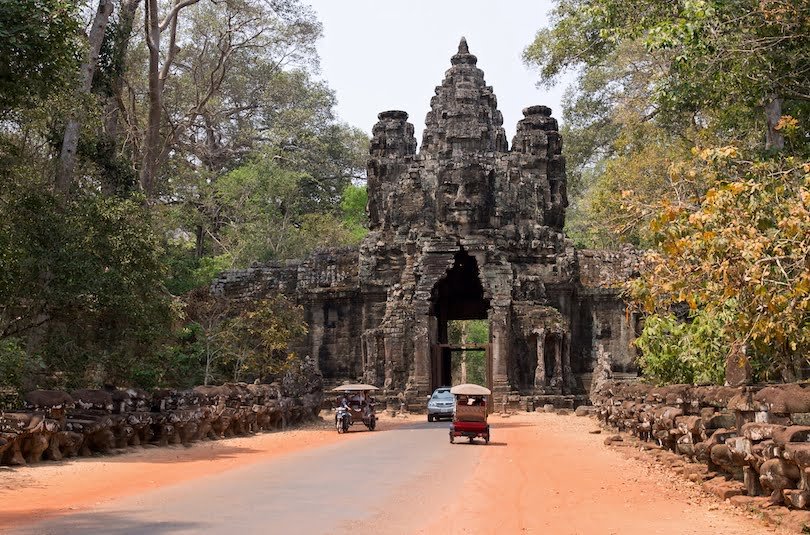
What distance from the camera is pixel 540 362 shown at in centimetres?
3291

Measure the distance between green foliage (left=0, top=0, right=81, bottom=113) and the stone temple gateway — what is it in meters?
19.5

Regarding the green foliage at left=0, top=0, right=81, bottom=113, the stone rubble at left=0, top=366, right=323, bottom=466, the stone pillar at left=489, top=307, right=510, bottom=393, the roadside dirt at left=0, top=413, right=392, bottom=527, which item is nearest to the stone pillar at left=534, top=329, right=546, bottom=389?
the stone pillar at left=489, top=307, right=510, bottom=393

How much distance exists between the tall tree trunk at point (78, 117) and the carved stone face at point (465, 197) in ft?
47.8

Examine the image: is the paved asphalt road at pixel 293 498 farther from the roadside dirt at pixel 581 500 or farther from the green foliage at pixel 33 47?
the green foliage at pixel 33 47

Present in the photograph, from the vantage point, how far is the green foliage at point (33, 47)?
47.0 feet

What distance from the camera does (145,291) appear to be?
2005 centimetres

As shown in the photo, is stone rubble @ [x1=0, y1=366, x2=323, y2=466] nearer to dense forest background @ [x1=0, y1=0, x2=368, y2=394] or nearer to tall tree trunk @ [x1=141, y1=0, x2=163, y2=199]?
dense forest background @ [x1=0, y1=0, x2=368, y2=394]

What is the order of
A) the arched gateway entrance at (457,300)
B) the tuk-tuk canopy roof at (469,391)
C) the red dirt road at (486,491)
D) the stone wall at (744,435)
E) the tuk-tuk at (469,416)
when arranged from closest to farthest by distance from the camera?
the stone wall at (744,435), the red dirt road at (486,491), the tuk-tuk canopy roof at (469,391), the tuk-tuk at (469,416), the arched gateway entrance at (457,300)

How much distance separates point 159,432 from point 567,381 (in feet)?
58.3

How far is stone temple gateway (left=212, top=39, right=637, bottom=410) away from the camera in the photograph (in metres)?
33.4

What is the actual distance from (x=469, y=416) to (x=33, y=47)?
11212mm

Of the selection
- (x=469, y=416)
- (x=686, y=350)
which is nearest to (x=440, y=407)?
(x=469, y=416)

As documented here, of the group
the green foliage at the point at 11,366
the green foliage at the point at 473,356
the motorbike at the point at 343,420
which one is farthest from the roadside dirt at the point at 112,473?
the green foliage at the point at 473,356

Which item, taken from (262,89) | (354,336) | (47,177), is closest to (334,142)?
(262,89)
